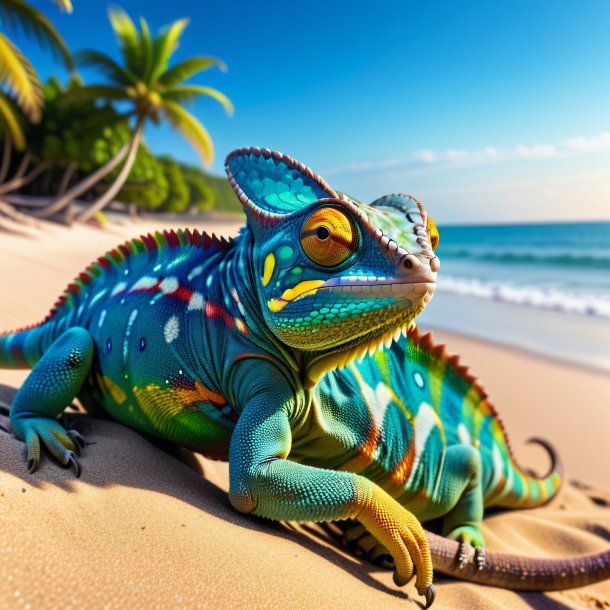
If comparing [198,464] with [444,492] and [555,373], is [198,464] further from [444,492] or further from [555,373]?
[555,373]

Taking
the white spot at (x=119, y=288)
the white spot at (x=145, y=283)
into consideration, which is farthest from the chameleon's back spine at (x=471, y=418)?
the white spot at (x=119, y=288)

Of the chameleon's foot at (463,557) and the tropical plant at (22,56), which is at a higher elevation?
the tropical plant at (22,56)

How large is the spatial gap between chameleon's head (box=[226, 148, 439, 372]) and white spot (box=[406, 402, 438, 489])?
83 cm

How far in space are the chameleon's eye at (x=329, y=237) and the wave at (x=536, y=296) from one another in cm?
1235

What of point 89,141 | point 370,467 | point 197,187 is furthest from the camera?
point 197,187

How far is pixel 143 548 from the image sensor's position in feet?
5.09

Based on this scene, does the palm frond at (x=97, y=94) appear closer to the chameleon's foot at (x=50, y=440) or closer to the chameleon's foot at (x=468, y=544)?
the chameleon's foot at (x=50, y=440)

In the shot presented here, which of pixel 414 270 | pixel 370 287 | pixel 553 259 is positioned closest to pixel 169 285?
pixel 370 287

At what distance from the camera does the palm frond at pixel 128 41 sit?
22297mm

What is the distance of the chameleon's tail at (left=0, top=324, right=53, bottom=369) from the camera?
2773 millimetres

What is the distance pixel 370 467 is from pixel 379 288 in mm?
947

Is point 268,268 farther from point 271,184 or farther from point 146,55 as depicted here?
point 146,55

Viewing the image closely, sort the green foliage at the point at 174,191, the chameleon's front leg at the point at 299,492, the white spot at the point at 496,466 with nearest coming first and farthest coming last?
1. the chameleon's front leg at the point at 299,492
2. the white spot at the point at 496,466
3. the green foliage at the point at 174,191

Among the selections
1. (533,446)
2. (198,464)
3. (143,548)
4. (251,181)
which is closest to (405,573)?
(143,548)
